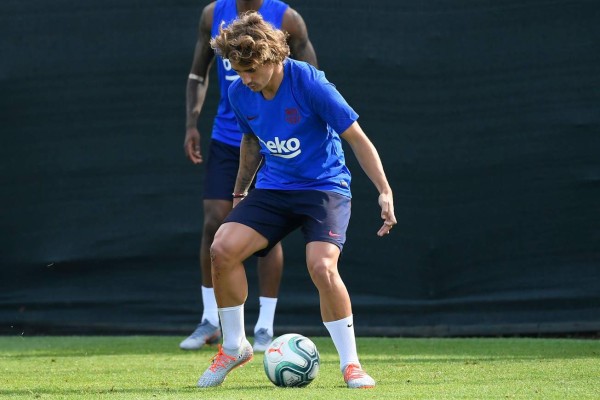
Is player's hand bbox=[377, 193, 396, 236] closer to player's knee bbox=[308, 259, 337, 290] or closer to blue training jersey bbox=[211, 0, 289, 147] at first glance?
player's knee bbox=[308, 259, 337, 290]

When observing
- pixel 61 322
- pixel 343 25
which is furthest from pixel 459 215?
pixel 61 322

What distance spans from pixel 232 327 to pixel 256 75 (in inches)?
42.0

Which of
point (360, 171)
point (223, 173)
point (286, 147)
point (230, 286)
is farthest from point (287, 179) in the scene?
point (360, 171)

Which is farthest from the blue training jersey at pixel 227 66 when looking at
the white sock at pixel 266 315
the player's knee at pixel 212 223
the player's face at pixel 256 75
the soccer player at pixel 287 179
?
the player's face at pixel 256 75

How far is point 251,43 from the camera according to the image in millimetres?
4445

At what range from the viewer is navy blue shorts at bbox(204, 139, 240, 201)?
20.7ft

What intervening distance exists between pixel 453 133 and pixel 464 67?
0.42 m

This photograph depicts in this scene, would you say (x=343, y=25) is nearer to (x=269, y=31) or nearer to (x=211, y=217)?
(x=211, y=217)

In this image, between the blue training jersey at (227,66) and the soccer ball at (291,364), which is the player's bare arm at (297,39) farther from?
the soccer ball at (291,364)

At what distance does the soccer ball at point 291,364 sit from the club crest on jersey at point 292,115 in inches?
35.5

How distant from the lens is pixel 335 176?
15.8ft

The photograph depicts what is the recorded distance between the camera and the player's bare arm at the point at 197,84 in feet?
20.9

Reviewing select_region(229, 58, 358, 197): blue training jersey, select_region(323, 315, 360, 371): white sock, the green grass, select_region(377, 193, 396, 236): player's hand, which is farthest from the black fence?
select_region(377, 193, 396, 236): player's hand

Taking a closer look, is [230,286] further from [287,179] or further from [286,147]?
[286,147]
